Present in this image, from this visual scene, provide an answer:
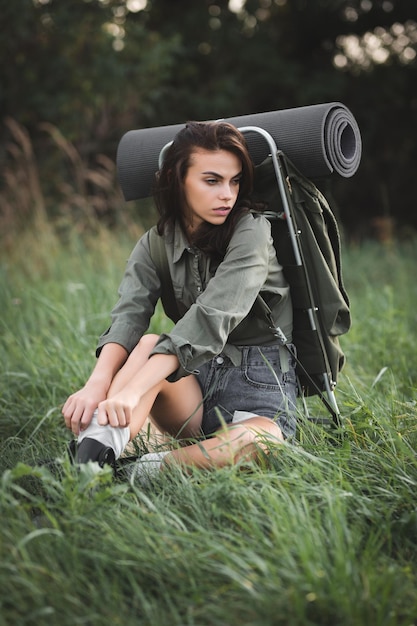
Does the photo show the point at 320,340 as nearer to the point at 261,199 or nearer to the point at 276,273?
the point at 276,273

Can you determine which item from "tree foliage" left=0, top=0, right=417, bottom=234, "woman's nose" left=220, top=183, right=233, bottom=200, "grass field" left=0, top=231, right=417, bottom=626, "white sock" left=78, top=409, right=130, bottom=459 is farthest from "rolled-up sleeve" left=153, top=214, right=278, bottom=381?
"tree foliage" left=0, top=0, right=417, bottom=234

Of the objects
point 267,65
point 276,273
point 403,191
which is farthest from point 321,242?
point 403,191

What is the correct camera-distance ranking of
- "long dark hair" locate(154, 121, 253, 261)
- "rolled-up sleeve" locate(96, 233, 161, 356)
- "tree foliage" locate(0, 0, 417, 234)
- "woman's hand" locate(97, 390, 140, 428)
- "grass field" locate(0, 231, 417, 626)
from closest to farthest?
"grass field" locate(0, 231, 417, 626), "woman's hand" locate(97, 390, 140, 428), "long dark hair" locate(154, 121, 253, 261), "rolled-up sleeve" locate(96, 233, 161, 356), "tree foliage" locate(0, 0, 417, 234)

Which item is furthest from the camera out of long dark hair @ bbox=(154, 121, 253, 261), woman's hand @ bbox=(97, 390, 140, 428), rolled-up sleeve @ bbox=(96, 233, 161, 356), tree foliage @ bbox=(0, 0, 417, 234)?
tree foliage @ bbox=(0, 0, 417, 234)

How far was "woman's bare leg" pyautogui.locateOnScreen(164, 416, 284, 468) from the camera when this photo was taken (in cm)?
233

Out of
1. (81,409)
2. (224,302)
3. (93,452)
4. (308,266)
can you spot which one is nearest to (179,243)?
(224,302)

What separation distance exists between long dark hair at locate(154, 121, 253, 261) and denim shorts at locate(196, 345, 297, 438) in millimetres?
370

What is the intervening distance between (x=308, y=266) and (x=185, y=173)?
0.54 meters

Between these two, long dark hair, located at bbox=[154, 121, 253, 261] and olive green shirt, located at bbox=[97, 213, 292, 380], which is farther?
long dark hair, located at bbox=[154, 121, 253, 261]

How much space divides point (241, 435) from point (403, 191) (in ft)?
32.2

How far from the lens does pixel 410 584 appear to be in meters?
1.74

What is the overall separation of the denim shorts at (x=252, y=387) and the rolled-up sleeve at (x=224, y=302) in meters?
0.23

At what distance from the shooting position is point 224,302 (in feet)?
7.70

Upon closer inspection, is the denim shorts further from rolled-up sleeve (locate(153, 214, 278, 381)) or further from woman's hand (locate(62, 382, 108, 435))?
woman's hand (locate(62, 382, 108, 435))
